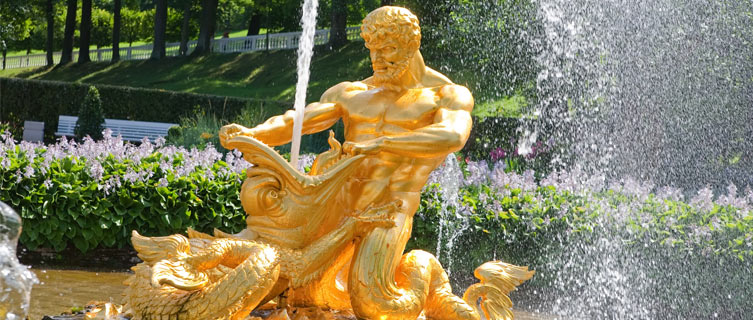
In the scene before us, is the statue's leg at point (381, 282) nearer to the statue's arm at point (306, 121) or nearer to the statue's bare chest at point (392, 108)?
the statue's bare chest at point (392, 108)

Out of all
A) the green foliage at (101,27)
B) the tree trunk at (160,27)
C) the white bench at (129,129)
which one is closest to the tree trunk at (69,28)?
the tree trunk at (160,27)

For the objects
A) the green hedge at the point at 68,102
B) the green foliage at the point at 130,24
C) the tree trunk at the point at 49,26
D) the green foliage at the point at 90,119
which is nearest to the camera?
the green foliage at the point at 90,119

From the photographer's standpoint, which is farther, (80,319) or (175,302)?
(80,319)

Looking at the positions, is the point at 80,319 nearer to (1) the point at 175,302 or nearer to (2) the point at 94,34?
(1) the point at 175,302

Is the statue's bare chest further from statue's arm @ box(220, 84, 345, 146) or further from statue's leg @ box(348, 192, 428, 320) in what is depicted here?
statue's leg @ box(348, 192, 428, 320)

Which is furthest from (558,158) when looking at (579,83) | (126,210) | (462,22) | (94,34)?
(94,34)

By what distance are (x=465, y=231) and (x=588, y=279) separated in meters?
1.13

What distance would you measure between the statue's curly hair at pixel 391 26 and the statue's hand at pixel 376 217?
0.71m

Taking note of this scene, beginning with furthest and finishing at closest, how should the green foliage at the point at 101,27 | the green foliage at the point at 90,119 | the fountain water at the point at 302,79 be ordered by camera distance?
the green foliage at the point at 101,27, the green foliage at the point at 90,119, the fountain water at the point at 302,79

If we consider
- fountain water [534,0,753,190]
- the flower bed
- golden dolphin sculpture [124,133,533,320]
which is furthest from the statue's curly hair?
fountain water [534,0,753,190]

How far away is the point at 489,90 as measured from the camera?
1534 cm

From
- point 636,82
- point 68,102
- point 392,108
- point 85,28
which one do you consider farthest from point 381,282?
point 85,28

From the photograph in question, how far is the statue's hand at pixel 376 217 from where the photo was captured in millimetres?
3568

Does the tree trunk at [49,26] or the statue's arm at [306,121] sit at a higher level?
the statue's arm at [306,121]
